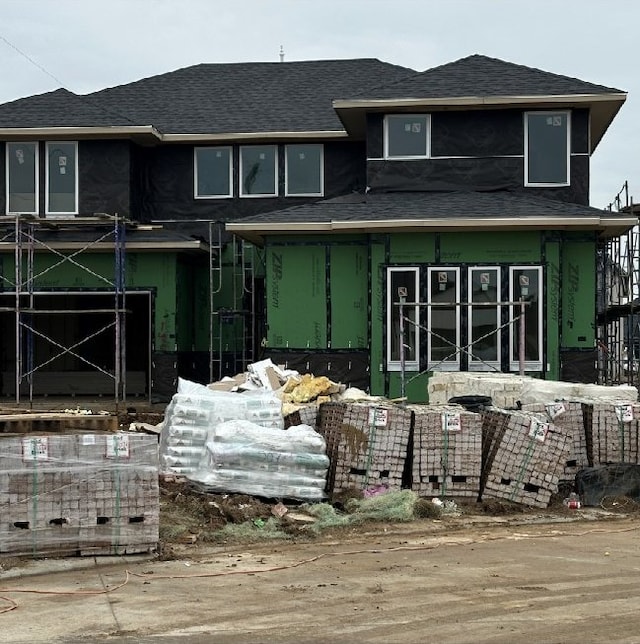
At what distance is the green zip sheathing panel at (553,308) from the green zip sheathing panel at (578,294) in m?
0.20

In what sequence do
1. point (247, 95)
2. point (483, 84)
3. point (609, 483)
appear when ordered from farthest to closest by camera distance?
point (247, 95) < point (483, 84) < point (609, 483)

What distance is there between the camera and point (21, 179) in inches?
984

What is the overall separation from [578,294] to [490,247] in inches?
74.2

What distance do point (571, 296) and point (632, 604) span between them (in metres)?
12.9

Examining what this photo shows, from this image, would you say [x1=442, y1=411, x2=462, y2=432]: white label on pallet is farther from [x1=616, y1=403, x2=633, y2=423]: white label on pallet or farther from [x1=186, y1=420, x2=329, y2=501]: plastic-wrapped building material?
[x1=616, y1=403, x2=633, y2=423]: white label on pallet

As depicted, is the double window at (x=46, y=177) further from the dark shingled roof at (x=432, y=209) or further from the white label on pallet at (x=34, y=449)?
the white label on pallet at (x=34, y=449)

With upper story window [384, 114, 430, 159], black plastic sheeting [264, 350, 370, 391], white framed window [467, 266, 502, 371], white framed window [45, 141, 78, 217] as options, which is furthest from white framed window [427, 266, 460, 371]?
white framed window [45, 141, 78, 217]

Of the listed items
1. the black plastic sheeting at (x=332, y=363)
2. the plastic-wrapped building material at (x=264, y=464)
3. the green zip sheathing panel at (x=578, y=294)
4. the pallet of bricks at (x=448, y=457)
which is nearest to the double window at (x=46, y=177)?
the black plastic sheeting at (x=332, y=363)

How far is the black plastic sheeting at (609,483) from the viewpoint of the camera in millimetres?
13859

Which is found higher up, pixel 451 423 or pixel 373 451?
pixel 451 423

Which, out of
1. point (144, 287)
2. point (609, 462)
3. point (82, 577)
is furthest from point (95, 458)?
point (144, 287)

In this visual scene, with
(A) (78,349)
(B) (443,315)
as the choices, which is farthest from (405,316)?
(A) (78,349)

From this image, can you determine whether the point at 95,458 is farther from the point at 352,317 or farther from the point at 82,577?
the point at 352,317

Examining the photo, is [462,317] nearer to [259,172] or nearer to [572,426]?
[572,426]
